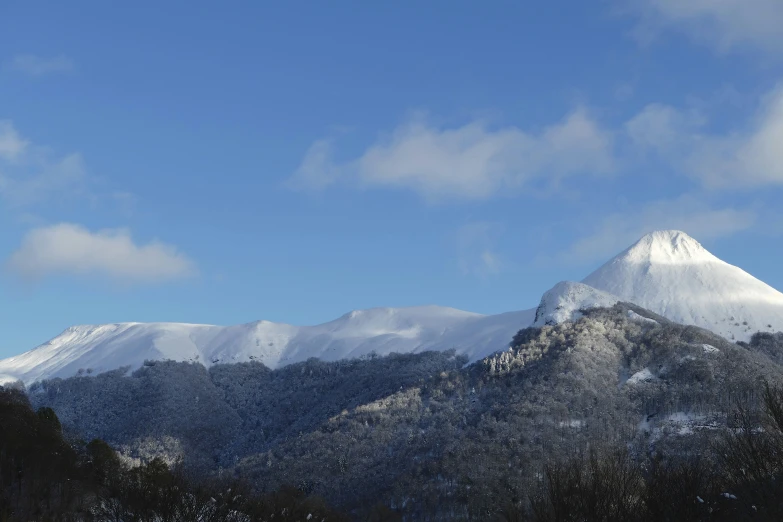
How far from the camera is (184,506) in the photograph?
2440 inches

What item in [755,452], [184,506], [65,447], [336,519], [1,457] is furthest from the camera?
[336,519]

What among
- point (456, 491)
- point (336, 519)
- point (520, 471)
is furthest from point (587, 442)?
point (336, 519)

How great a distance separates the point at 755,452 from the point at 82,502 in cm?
6066

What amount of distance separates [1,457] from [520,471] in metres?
136

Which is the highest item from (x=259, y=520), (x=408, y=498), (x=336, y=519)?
(x=259, y=520)

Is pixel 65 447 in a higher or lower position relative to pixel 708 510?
higher

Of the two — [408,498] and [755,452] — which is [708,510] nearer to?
[755,452]

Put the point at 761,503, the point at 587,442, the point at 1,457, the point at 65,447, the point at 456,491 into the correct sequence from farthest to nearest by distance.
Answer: the point at 587,442 < the point at 456,491 < the point at 65,447 < the point at 1,457 < the point at 761,503

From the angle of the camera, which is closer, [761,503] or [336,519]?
[761,503]

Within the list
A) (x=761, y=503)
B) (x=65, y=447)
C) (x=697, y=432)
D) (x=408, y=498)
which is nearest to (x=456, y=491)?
(x=408, y=498)

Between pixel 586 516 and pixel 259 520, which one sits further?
pixel 259 520

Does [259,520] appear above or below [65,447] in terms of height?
below

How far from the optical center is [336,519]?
104125 mm

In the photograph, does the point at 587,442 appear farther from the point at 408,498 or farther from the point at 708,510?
the point at 708,510
